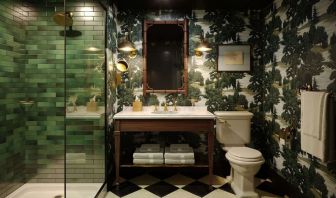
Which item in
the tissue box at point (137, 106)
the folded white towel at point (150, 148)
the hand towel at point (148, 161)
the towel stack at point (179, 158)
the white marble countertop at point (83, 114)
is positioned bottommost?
the hand towel at point (148, 161)

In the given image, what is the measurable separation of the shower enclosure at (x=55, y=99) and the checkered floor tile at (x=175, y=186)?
1.17ft

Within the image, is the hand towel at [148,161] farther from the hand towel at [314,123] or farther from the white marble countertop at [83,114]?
the hand towel at [314,123]

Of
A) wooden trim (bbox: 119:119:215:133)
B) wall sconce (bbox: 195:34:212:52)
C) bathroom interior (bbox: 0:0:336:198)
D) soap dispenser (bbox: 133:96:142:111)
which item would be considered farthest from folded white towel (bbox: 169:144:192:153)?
wall sconce (bbox: 195:34:212:52)

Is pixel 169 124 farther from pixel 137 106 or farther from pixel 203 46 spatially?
pixel 203 46

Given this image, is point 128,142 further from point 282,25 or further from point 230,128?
point 282,25

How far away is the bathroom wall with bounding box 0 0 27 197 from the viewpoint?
2.24 metres

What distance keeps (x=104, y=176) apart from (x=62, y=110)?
2.82 ft

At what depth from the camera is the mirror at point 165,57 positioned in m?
3.07

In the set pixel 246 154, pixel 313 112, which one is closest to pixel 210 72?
pixel 246 154

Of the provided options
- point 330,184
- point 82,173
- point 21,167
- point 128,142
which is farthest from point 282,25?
point 21,167

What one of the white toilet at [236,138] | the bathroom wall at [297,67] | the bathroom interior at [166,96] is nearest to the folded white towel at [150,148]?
the bathroom interior at [166,96]

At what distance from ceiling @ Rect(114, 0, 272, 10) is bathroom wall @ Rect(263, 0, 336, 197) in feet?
0.79

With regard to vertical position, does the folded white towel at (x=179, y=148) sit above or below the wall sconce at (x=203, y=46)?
below

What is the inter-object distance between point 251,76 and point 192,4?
120 centimetres
